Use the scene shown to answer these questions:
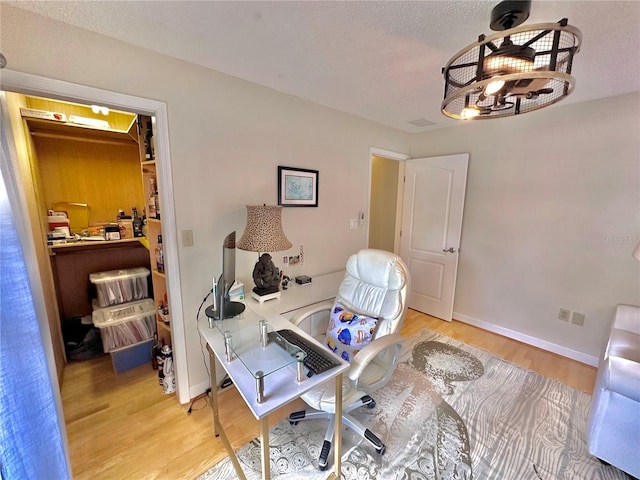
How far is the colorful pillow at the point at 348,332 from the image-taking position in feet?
5.61

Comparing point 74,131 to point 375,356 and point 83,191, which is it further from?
point 375,356

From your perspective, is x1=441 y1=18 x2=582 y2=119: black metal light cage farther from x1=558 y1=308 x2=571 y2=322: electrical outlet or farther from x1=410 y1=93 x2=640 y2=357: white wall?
x1=558 y1=308 x2=571 y2=322: electrical outlet

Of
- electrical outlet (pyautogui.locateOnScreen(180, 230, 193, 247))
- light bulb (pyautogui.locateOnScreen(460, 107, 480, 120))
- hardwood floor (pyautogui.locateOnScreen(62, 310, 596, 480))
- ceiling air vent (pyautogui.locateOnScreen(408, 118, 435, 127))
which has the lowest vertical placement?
hardwood floor (pyautogui.locateOnScreen(62, 310, 596, 480))

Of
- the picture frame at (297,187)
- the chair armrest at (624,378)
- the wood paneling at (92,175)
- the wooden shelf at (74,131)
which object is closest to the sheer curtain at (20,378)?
the picture frame at (297,187)

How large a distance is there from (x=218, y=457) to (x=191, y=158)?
1848mm

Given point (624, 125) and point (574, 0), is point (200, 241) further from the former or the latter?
point (624, 125)

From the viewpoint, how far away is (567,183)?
235 centimetres

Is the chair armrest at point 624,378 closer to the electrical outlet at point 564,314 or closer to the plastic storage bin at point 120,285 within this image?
the electrical outlet at point 564,314

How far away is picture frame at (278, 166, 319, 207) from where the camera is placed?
2.21 metres

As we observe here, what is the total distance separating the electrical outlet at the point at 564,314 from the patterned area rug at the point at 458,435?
0.66 metres

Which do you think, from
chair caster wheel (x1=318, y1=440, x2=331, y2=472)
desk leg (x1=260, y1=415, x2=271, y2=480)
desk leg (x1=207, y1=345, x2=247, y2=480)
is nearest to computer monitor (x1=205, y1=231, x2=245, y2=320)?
desk leg (x1=207, y1=345, x2=247, y2=480)

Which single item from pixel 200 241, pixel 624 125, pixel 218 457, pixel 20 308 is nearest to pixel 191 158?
pixel 200 241

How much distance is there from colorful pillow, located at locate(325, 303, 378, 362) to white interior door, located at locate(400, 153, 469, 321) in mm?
1806

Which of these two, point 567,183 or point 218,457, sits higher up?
point 567,183
